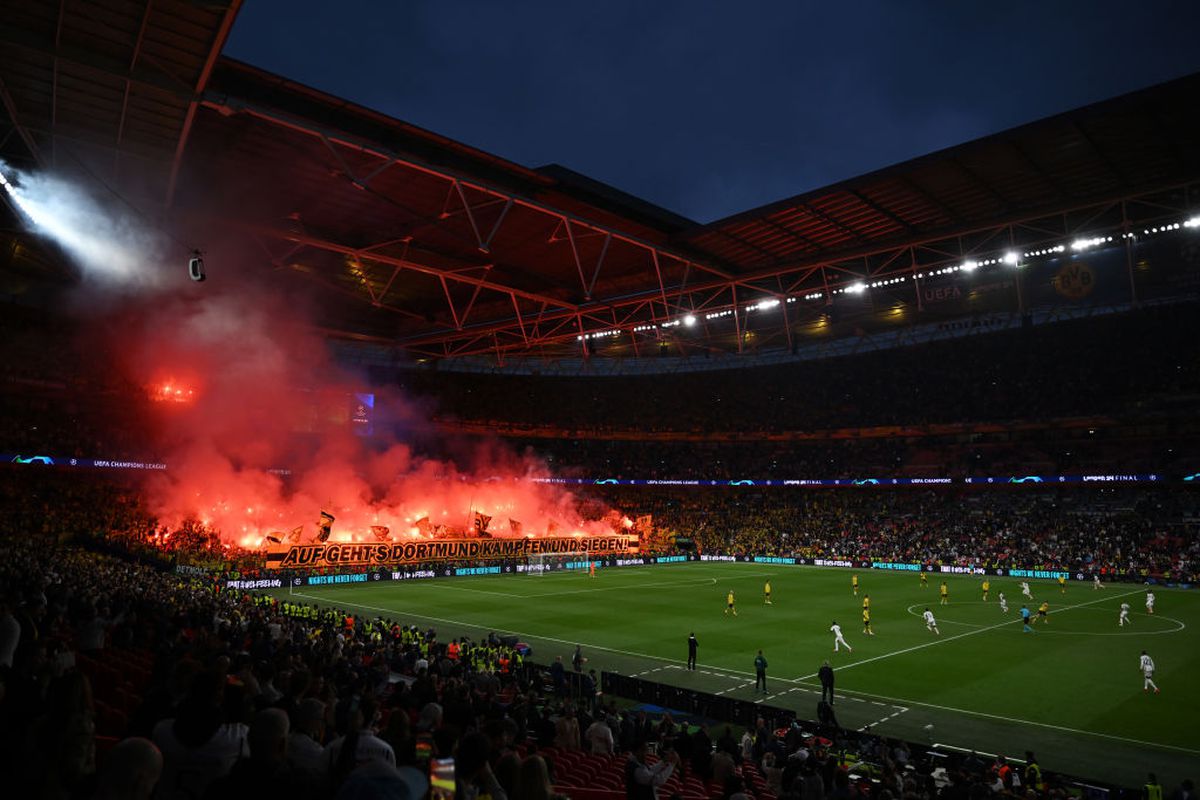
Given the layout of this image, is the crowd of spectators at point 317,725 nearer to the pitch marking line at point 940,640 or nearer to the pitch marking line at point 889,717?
the pitch marking line at point 889,717

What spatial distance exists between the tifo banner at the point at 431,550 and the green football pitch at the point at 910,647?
7.71 feet

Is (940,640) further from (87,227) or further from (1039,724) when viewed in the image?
(87,227)

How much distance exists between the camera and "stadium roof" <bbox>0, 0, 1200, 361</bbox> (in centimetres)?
1828

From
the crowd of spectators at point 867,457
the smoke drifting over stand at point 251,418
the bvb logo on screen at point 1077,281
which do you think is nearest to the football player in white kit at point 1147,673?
the bvb logo on screen at point 1077,281

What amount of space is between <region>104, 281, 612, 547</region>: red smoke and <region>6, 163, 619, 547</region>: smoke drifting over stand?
3.3 inches

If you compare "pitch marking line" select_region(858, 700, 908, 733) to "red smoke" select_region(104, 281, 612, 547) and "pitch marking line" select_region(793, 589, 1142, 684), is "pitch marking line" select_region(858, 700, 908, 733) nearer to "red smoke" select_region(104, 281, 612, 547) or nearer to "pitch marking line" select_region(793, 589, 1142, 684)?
"pitch marking line" select_region(793, 589, 1142, 684)

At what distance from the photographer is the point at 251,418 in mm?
50719

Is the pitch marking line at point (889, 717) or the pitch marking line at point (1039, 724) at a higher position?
the pitch marking line at point (889, 717)

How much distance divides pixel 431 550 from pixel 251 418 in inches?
636

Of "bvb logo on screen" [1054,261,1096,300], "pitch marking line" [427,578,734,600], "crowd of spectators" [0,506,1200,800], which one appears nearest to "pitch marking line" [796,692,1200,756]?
"crowd of spectators" [0,506,1200,800]

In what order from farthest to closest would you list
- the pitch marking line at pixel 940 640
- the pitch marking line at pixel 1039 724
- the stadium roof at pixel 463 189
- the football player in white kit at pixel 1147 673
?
the pitch marking line at pixel 940 640 → the football player in white kit at pixel 1147 673 → the stadium roof at pixel 463 189 → the pitch marking line at pixel 1039 724

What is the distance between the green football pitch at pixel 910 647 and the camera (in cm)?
1653

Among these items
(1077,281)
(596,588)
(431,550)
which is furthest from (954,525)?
(431,550)

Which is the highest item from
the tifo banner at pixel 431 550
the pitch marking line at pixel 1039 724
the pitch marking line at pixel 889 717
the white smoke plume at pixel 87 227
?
the white smoke plume at pixel 87 227
